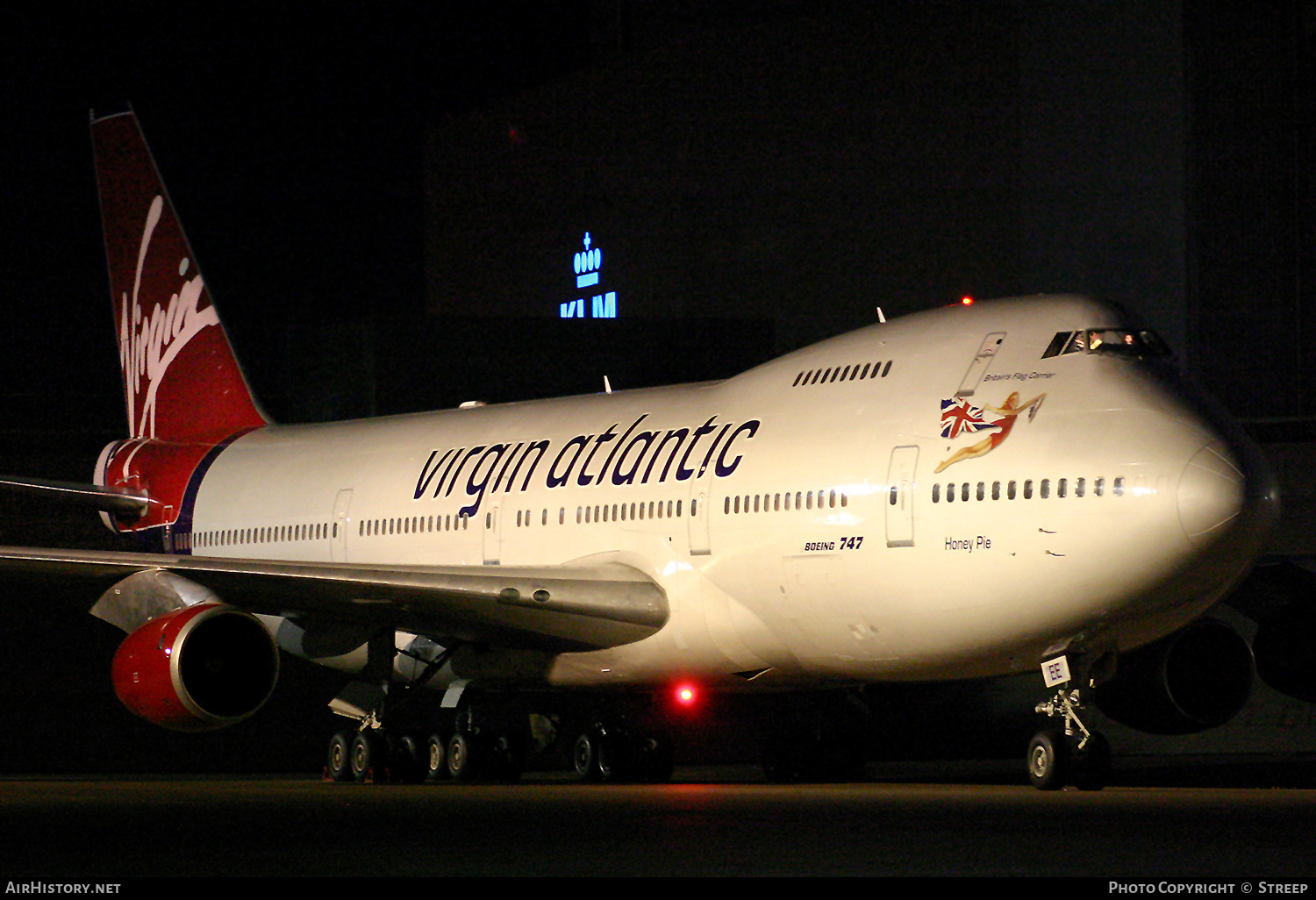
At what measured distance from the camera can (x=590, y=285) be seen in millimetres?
37906

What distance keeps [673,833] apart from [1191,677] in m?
7.10

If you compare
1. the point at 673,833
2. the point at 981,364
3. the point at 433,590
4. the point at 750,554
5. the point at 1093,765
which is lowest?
the point at 1093,765

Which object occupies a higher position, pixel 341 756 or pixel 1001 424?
pixel 1001 424

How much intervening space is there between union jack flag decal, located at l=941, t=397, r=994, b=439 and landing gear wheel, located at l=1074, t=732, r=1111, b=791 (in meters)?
2.47

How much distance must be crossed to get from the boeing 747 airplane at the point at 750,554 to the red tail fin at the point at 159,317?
2634 mm

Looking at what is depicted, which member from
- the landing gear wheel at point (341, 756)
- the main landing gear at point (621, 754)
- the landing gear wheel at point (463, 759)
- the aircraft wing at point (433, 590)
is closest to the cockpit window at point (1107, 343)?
the aircraft wing at point (433, 590)

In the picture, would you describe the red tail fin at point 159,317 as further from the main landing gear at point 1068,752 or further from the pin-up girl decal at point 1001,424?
the main landing gear at point 1068,752

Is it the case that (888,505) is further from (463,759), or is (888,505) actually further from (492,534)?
(463,759)

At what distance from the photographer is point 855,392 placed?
1541 centimetres

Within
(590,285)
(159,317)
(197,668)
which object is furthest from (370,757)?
(590,285)

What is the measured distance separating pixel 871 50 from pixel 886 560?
791 inches

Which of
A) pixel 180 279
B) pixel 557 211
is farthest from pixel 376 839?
pixel 557 211

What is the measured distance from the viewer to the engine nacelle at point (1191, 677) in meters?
16.0

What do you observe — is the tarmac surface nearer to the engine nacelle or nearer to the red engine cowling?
the engine nacelle
